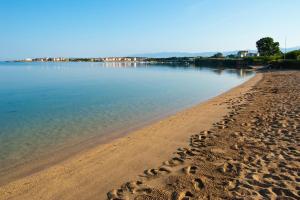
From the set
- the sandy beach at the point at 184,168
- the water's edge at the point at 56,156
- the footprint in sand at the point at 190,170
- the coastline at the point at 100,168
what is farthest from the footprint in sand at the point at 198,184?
the water's edge at the point at 56,156

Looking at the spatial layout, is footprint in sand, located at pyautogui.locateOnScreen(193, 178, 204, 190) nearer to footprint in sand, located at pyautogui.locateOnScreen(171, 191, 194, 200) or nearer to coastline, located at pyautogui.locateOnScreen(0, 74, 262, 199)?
footprint in sand, located at pyautogui.locateOnScreen(171, 191, 194, 200)

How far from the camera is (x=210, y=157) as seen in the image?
9.05 m

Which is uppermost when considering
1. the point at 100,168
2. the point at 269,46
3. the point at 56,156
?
the point at 269,46

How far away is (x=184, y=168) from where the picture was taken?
8258 mm

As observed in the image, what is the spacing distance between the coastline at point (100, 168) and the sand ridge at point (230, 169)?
1.62 ft

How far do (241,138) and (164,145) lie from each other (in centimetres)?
292

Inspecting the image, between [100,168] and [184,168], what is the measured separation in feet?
8.41

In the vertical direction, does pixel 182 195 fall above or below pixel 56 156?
above

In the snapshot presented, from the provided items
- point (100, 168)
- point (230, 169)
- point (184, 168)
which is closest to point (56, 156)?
point (100, 168)

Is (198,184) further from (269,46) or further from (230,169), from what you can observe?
(269,46)

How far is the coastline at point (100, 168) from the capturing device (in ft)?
Answer: 24.0

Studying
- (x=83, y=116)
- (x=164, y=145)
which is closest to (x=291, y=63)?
(x=83, y=116)

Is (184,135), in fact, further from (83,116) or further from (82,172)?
(83,116)

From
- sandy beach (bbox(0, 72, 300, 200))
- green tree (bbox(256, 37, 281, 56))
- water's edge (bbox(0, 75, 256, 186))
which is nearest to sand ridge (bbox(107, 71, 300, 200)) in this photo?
sandy beach (bbox(0, 72, 300, 200))
